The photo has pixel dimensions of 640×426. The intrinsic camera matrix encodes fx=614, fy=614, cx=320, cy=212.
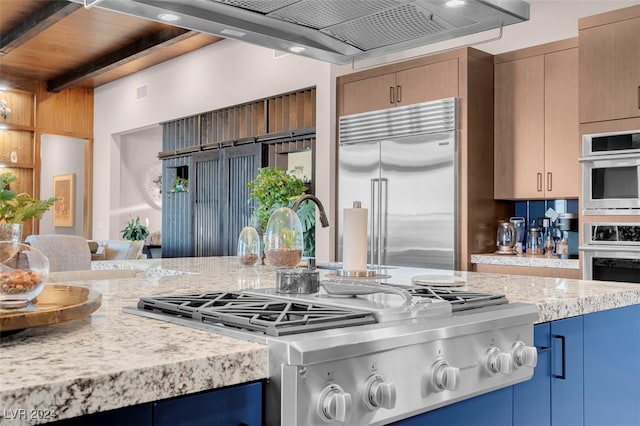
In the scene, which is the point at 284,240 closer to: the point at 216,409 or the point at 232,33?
the point at 232,33

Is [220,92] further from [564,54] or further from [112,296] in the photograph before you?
[112,296]

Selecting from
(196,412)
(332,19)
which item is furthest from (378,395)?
(332,19)

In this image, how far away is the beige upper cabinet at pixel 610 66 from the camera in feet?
12.2

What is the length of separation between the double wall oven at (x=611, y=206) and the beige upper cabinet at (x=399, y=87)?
3.67 feet

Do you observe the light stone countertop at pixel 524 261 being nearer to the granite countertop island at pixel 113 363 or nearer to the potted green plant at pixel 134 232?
the granite countertop island at pixel 113 363

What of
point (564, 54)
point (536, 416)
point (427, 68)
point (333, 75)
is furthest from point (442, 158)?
point (536, 416)

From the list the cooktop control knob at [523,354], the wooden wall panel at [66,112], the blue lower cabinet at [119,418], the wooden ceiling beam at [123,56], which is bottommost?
the cooktop control knob at [523,354]

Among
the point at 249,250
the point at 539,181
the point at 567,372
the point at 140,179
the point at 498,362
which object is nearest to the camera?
the point at 498,362

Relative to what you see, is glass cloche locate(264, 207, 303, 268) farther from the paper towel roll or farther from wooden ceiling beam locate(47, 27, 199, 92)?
wooden ceiling beam locate(47, 27, 199, 92)

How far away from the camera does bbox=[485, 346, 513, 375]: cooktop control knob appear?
1.29 metres

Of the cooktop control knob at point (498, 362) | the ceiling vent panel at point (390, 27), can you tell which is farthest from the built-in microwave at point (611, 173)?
the cooktop control knob at point (498, 362)

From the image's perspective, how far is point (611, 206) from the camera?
378 cm

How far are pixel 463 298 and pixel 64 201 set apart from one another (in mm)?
9862

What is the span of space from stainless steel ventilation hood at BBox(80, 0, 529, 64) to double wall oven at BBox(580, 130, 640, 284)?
209 cm
